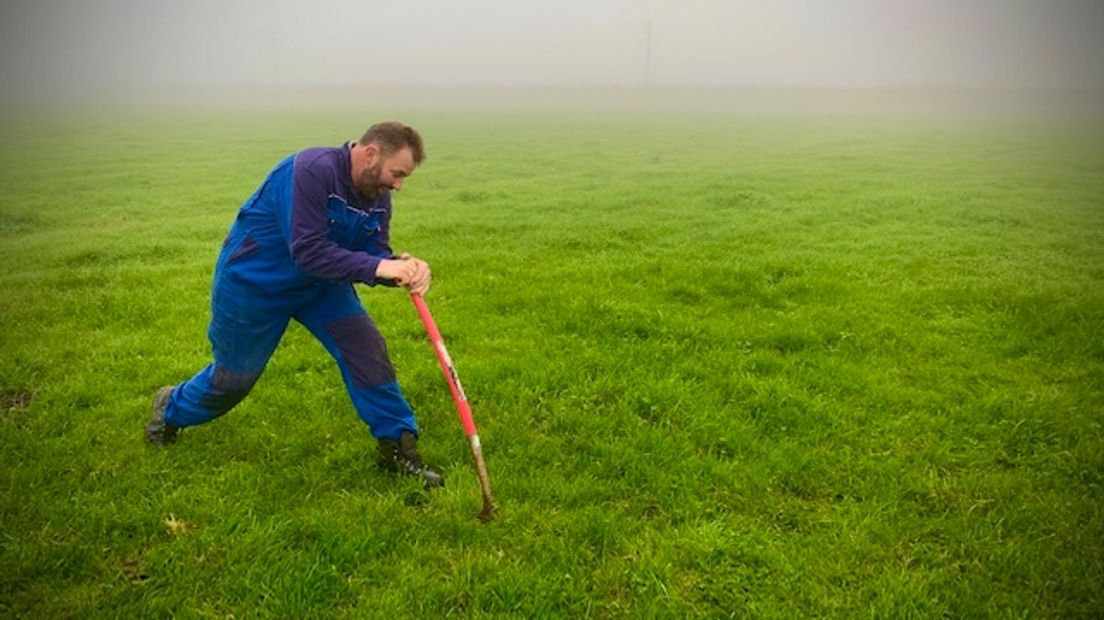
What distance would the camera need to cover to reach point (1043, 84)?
13638cm

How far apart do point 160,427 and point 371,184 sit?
2.91 m

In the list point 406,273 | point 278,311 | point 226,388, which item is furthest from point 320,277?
point 226,388

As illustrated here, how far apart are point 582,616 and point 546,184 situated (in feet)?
72.3

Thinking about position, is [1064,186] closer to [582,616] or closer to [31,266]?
[582,616]

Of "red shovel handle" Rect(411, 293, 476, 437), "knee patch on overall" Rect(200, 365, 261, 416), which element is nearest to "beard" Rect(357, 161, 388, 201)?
"red shovel handle" Rect(411, 293, 476, 437)

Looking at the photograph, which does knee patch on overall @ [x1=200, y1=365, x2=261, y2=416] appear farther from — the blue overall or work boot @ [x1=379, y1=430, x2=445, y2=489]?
work boot @ [x1=379, y1=430, x2=445, y2=489]

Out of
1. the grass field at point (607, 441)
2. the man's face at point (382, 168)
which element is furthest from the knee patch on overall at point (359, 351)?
the man's face at point (382, 168)

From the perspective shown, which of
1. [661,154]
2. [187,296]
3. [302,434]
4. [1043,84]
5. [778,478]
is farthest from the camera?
[1043,84]

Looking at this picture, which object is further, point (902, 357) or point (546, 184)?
point (546, 184)

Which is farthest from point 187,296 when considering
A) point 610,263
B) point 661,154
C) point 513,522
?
point 661,154

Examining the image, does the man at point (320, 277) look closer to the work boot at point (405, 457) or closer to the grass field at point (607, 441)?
the work boot at point (405, 457)

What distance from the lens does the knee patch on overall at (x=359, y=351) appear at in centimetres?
546

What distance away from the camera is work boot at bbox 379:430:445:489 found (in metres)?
5.59

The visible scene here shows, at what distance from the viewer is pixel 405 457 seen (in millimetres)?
5629
